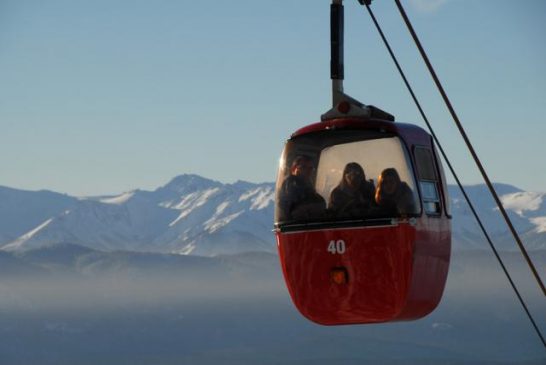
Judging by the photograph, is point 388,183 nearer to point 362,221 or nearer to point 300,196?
point 362,221

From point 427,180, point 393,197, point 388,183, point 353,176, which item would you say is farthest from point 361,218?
point 427,180

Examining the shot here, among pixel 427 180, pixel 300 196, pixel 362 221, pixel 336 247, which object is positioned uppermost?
pixel 427 180

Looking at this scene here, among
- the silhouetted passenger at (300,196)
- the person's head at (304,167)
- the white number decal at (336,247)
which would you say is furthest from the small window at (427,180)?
the person's head at (304,167)

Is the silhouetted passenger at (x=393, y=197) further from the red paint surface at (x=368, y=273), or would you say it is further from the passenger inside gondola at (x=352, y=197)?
the red paint surface at (x=368, y=273)

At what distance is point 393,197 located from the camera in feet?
84.2

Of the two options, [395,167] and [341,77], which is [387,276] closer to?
[395,167]

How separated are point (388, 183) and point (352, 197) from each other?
872 millimetres

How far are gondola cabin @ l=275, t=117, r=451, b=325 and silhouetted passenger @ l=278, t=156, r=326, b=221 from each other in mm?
24

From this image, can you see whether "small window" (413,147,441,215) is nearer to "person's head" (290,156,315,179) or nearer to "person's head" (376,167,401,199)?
"person's head" (376,167,401,199)

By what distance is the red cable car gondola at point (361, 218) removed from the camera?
83.0ft

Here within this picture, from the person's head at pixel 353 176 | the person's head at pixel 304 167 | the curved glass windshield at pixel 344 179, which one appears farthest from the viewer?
the person's head at pixel 304 167

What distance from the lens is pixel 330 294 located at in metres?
26.0

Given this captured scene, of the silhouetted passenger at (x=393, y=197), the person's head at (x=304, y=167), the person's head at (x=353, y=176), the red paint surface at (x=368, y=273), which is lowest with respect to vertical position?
the red paint surface at (x=368, y=273)

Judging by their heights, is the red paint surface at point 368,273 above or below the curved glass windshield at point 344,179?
below
